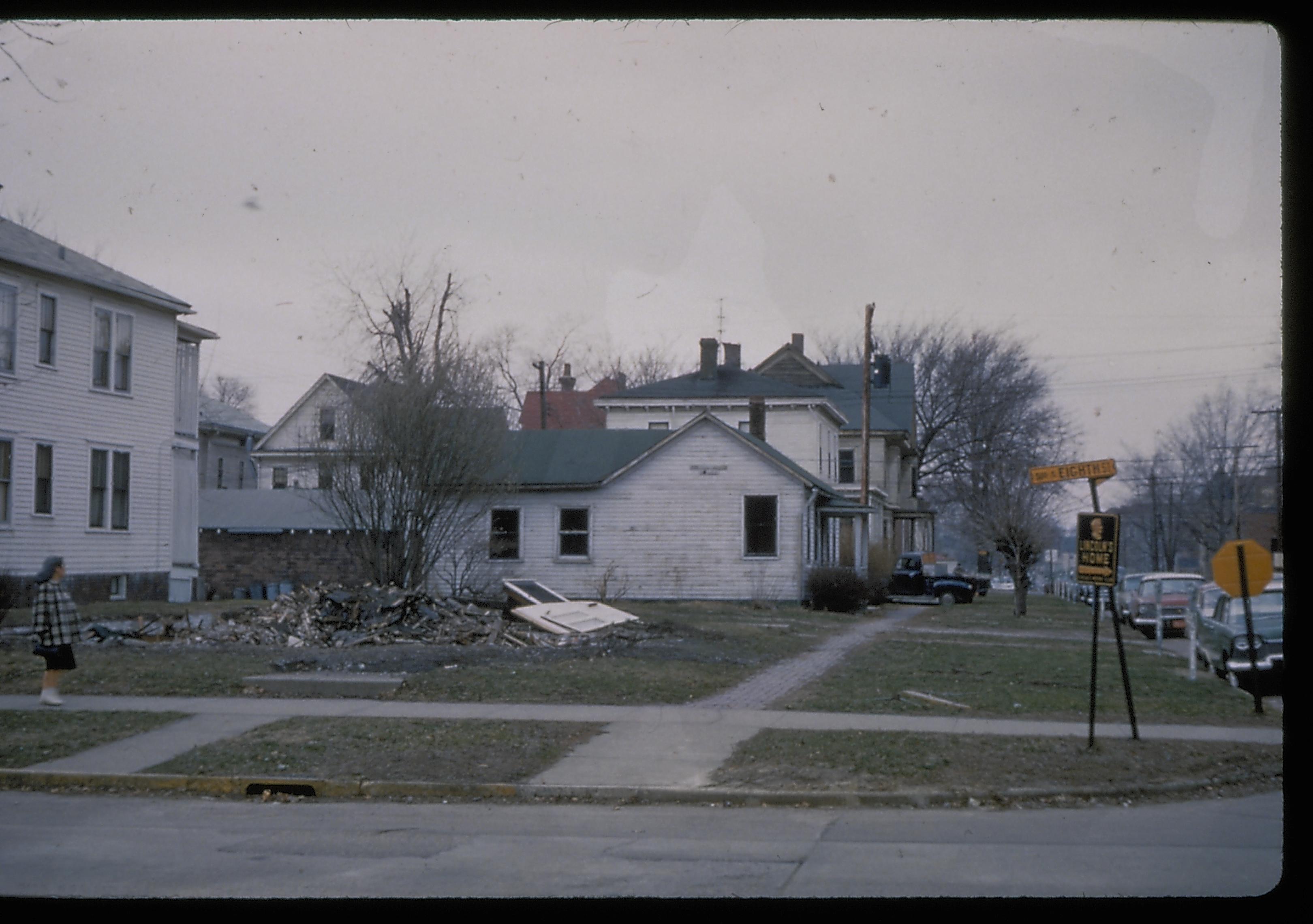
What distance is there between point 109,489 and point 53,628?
15686 millimetres

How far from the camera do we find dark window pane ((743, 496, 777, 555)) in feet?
111

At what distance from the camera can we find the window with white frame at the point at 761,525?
111 ft

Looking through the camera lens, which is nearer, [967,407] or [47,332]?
[47,332]

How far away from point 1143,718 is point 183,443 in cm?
2376

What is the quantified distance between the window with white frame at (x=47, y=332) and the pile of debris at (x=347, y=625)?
7.29 metres

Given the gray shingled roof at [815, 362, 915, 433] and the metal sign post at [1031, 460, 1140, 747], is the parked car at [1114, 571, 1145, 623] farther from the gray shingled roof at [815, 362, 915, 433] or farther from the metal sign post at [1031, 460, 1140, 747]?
the metal sign post at [1031, 460, 1140, 747]

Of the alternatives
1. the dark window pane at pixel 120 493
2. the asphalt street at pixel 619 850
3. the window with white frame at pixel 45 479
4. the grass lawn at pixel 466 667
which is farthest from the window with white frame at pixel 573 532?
the asphalt street at pixel 619 850

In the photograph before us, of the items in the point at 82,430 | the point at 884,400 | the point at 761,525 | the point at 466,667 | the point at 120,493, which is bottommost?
the point at 466,667

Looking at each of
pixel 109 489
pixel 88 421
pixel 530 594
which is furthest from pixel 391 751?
pixel 109 489

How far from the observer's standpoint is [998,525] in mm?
31500

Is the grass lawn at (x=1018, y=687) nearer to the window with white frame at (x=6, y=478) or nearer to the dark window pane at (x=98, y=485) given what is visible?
the window with white frame at (x=6, y=478)

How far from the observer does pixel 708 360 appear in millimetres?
45625

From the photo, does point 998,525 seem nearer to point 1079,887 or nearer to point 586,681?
point 586,681

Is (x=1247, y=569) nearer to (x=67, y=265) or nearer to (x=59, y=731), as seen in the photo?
(x=59, y=731)
